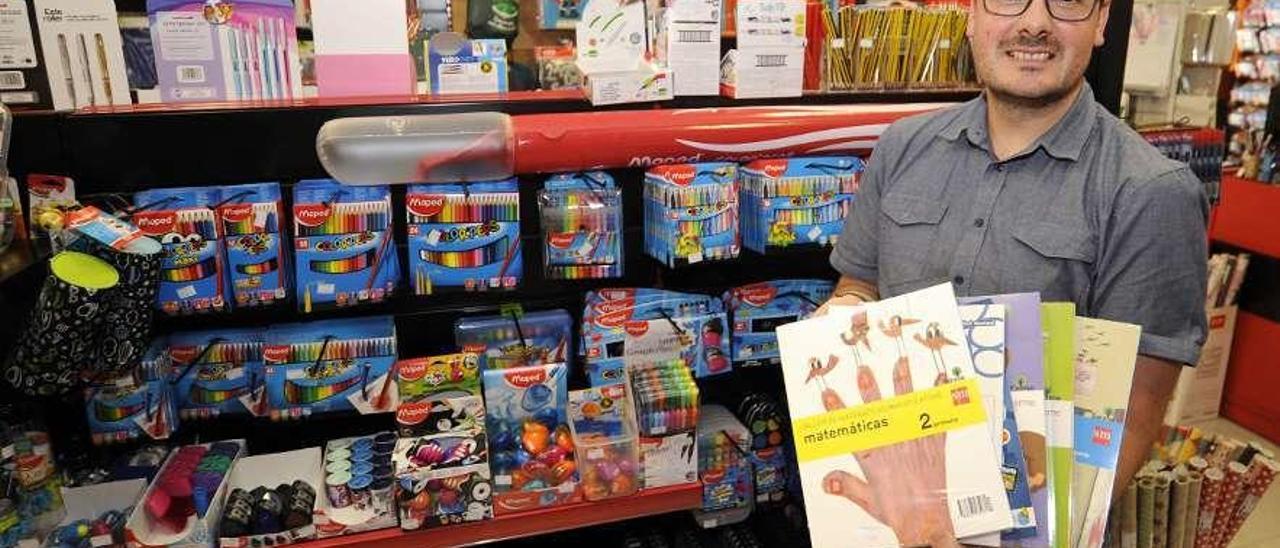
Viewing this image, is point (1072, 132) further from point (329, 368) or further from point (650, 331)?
point (329, 368)

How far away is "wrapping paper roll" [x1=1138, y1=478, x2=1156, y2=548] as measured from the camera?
2605mm

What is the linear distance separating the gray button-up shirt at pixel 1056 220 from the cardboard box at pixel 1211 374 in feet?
12.3

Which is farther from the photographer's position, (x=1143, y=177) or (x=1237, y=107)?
(x=1237, y=107)

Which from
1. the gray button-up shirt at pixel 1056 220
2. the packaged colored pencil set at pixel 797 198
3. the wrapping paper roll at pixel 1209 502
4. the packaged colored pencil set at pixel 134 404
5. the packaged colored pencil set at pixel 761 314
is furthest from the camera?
the packaged colored pencil set at pixel 761 314

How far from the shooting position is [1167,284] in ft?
5.11

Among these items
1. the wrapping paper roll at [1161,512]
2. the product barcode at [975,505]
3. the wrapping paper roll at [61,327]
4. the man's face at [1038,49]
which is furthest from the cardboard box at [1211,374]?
the wrapping paper roll at [61,327]

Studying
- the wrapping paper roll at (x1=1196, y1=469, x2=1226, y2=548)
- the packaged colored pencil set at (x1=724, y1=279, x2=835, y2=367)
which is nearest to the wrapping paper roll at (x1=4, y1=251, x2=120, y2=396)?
the packaged colored pencil set at (x1=724, y1=279, x2=835, y2=367)

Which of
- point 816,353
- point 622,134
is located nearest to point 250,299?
point 622,134

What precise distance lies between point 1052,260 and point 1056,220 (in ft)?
0.25

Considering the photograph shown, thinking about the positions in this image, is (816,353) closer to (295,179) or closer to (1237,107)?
(295,179)

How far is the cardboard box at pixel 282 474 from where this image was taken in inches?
91.5

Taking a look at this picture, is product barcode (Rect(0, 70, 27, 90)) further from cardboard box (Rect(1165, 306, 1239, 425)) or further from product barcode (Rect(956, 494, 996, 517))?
cardboard box (Rect(1165, 306, 1239, 425))

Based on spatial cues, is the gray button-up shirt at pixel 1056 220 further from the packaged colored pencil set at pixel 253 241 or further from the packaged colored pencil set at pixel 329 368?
the packaged colored pencil set at pixel 253 241

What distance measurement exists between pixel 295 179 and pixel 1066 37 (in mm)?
1967
